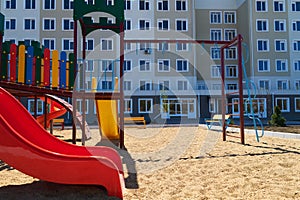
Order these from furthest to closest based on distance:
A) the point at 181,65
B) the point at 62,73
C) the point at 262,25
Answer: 1. the point at 262,25
2. the point at 181,65
3. the point at 62,73

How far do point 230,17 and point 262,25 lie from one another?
12.5ft

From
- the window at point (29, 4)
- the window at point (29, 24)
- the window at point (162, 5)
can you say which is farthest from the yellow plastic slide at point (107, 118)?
the window at point (29, 4)

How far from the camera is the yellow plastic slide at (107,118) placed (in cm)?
1012

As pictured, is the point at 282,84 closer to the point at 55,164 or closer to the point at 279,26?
the point at 279,26

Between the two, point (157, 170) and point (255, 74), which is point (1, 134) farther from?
point (255, 74)

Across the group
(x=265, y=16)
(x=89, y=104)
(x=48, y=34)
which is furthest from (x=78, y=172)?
(x=265, y=16)

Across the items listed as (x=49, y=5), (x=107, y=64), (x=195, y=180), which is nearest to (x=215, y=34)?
(x=107, y=64)

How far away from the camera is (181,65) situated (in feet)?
100

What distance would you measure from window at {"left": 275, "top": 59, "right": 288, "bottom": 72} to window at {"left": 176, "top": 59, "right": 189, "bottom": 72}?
10.2 m

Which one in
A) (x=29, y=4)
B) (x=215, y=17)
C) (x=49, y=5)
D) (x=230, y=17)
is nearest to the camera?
(x=29, y=4)

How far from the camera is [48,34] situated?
94.7 ft

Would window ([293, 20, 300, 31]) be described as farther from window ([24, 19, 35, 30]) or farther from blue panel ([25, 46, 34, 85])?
blue panel ([25, 46, 34, 85])

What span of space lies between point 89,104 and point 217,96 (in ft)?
43.2

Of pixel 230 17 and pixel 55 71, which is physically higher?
pixel 230 17
